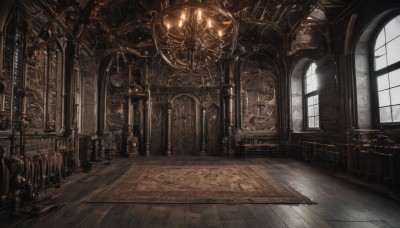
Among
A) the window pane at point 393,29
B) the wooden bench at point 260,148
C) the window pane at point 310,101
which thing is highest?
the window pane at point 393,29

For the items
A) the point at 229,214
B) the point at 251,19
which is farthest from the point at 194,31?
the point at 229,214

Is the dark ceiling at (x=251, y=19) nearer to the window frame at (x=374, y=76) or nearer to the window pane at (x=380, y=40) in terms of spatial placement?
the window frame at (x=374, y=76)

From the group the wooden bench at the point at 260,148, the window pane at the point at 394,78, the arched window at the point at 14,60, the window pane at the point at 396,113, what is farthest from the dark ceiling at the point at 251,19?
the wooden bench at the point at 260,148

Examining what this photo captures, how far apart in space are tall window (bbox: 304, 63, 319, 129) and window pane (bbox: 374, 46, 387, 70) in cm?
268

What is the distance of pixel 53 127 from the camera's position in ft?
21.7

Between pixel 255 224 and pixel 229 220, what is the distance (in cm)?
37

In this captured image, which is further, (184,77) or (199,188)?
(184,77)

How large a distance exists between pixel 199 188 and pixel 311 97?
7.66 m

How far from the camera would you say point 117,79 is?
1116 cm

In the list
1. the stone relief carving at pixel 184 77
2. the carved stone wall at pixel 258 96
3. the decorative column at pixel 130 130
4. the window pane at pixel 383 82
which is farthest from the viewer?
the stone relief carving at pixel 184 77

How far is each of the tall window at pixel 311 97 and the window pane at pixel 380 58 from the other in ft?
8.79

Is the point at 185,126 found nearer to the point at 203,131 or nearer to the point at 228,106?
the point at 203,131

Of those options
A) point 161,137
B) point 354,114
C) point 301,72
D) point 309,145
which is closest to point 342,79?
point 354,114

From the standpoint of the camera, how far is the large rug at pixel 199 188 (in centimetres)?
417
